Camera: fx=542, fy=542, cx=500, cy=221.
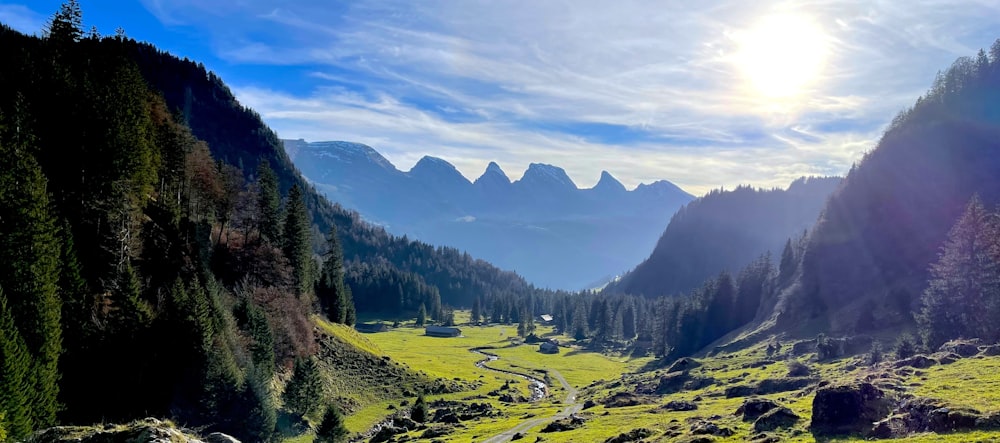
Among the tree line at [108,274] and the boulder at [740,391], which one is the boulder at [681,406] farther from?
the tree line at [108,274]

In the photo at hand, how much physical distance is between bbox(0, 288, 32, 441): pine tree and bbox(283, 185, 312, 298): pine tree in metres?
68.8

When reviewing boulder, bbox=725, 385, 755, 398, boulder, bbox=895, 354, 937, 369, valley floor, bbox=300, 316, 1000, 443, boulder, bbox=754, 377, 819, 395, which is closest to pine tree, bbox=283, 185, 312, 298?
valley floor, bbox=300, 316, 1000, 443

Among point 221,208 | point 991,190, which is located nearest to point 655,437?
point 221,208

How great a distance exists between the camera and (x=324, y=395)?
9138cm

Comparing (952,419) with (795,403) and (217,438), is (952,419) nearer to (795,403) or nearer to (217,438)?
(795,403)

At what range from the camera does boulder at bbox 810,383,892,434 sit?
39156 mm

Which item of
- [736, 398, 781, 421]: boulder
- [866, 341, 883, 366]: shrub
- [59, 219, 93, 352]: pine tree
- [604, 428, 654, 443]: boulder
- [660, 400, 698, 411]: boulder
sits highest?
[59, 219, 93, 352]: pine tree

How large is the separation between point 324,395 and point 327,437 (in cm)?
2163

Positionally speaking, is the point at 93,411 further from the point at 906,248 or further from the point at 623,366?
the point at 906,248

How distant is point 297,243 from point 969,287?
132m

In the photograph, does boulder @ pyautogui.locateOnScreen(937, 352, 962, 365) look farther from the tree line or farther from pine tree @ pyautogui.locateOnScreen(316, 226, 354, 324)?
pine tree @ pyautogui.locateOnScreen(316, 226, 354, 324)

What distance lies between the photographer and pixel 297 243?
120250 millimetres

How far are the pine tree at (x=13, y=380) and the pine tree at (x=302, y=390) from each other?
35724 mm

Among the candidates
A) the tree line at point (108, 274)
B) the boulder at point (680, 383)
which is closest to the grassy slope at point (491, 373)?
the boulder at point (680, 383)
